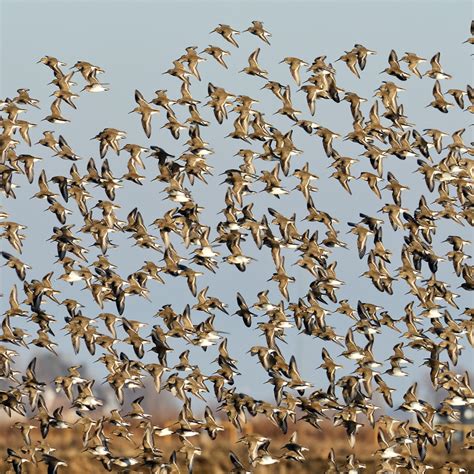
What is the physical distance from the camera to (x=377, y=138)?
34969 mm

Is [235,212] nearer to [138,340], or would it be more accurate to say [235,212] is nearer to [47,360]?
[138,340]

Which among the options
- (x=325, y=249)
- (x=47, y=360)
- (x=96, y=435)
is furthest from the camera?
(x=47, y=360)

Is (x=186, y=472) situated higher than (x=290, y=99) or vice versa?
(x=290, y=99)

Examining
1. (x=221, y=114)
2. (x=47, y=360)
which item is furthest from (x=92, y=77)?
(x=47, y=360)

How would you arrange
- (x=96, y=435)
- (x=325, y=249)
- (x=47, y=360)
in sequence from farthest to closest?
(x=47, y=360) → (x=325, y=249) → (x=96, y=435)

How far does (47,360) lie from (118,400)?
6654cm

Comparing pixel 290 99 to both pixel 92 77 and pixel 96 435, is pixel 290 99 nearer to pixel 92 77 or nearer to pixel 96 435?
pixel 92 77

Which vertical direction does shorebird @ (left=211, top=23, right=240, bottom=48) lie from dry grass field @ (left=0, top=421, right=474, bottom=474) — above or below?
above

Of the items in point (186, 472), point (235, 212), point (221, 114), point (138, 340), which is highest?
point (221, 114)

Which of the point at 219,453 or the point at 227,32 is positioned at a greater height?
the point at 227,32

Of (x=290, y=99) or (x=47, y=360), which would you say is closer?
(x=290, y=99)

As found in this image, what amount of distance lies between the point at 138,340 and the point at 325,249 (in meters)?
4.67

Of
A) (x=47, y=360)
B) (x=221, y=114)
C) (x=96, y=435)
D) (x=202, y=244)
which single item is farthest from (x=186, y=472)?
(x=47, y=360)

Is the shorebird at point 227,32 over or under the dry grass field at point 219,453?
over
